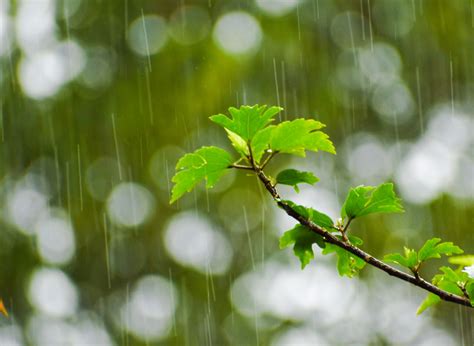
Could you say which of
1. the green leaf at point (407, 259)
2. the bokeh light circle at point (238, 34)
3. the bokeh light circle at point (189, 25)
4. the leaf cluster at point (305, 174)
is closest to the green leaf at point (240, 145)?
the leaf cluster at point (305, 174)

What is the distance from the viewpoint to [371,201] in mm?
1215

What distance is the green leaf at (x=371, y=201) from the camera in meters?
1.20

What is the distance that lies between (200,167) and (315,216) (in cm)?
24

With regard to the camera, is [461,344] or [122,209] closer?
[461,344]

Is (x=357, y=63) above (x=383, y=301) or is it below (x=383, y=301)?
above

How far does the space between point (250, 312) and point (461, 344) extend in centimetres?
279

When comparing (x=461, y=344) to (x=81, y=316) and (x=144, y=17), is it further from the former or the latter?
(x=144, y=17)

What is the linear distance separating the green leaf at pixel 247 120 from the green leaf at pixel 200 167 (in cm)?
5

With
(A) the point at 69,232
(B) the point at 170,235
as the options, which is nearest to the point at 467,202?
(B) the point at 170,235

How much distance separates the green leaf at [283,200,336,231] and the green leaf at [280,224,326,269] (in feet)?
0.07

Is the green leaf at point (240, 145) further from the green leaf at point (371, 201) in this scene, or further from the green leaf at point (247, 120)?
the green leaf at point (371, 201)

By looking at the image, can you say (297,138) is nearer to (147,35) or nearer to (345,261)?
(345,261)

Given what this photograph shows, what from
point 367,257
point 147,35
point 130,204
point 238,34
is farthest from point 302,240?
point 147,35

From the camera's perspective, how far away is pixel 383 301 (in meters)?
8.39
